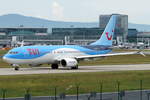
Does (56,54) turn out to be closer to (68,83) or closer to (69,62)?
(69,62)

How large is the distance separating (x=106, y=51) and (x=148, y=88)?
28.1 m

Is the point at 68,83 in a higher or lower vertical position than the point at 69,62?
lower

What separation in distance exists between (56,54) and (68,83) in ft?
64.3

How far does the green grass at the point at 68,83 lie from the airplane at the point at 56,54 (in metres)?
11.4

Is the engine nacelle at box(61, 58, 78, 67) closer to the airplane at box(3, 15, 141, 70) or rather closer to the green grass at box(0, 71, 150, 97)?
the airplane at box(3, 15, 141, 70)

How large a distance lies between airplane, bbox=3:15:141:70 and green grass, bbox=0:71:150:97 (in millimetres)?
11423

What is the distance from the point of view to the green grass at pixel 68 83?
3944 centimetres

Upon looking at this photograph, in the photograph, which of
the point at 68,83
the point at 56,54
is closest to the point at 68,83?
the point at 68,83

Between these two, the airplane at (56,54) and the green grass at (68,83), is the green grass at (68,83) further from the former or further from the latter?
the airplane at (56,54)

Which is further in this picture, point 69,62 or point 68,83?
point 69,62

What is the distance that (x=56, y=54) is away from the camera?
210 ft

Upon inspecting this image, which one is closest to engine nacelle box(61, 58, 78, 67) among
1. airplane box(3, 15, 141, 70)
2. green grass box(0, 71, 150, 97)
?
airplane box(3, 15, 141, 70)

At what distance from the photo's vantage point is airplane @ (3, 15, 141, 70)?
59.8 m

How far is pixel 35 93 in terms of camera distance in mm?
37969
